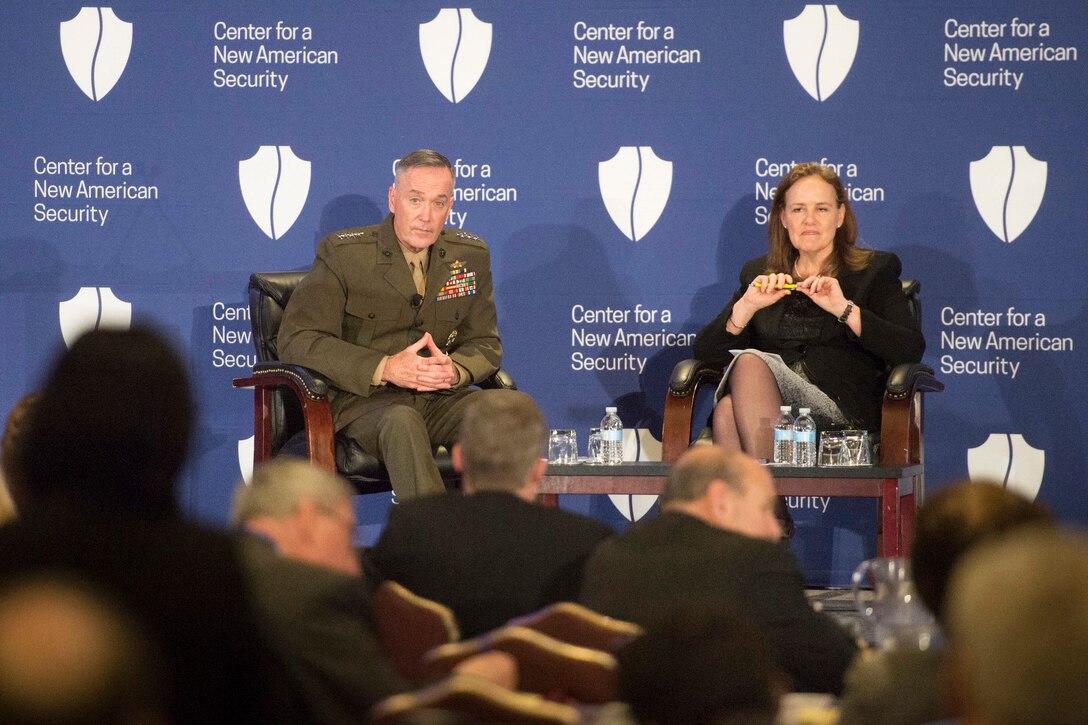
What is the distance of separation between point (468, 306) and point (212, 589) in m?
3.76

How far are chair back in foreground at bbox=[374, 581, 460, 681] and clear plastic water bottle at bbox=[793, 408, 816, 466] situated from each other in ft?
8.03

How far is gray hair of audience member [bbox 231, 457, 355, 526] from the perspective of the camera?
208 centimetres

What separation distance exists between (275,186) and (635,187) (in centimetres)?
152

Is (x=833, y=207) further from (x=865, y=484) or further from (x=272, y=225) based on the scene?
(x=272, y=225)

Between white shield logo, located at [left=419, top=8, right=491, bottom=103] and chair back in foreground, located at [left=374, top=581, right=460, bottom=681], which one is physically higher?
white shield logo, located at [left=419, top=8, right=491, bottom=103]

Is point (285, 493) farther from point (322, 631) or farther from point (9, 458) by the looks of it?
point (9, 458)

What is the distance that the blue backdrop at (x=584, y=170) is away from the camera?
5.68 m

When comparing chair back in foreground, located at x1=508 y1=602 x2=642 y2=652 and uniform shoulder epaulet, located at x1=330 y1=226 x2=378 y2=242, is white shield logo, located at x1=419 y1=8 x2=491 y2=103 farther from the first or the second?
chair back in foreground, located at x1=508 y1=602 x2=642 y2=652

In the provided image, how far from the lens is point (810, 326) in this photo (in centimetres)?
515

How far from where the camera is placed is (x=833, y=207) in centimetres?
515

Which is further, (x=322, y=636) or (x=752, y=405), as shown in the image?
(x=752, y=405)

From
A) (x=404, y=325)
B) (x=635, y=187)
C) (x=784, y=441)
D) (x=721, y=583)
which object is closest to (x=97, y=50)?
(x=404, y=325)

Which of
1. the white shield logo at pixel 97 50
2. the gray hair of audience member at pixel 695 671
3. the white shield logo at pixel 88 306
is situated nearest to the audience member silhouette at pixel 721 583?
the gray hair of audience member at pixel 695 671

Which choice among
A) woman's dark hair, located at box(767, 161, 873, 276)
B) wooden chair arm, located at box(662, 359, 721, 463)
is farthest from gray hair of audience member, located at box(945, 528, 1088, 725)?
woman's dark hair, located at box(767, 161, 873, 276)
